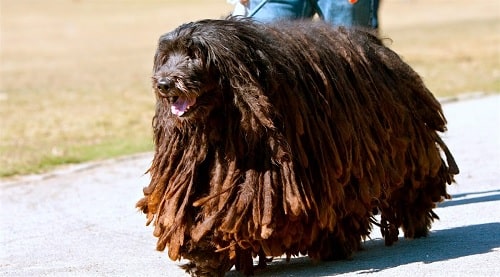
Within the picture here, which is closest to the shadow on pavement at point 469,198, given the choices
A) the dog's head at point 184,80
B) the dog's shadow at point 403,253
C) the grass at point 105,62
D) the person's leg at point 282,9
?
the dog's shadow at point 403,253

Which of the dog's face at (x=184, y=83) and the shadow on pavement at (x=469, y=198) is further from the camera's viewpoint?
the shadow on pavement at (x=469, y=198)

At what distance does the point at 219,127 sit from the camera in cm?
673

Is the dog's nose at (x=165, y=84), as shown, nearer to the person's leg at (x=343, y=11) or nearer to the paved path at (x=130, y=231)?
the paved path at (x=130, y=231)

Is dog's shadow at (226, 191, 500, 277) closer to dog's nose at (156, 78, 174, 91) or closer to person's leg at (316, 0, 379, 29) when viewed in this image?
dog's nose at (156, 78, 174, 91)

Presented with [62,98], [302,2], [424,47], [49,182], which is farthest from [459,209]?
[424,47]

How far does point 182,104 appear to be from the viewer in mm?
6551

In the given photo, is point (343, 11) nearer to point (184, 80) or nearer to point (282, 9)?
point (282, 9)

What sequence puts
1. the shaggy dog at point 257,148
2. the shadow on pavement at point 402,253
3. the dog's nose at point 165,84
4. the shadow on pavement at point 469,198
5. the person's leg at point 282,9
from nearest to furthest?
the dog's nose at point 165,84
the shaggy dog at point 257,148
the shadow on pavement at point 402,253
the person's leg at point 282,9
the shadow on pavement at point 469,198

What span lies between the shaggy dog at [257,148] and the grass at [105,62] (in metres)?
6.23

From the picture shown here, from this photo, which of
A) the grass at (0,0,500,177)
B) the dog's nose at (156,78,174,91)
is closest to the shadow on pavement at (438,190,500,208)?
the dog's nose at (156,78,174,91)

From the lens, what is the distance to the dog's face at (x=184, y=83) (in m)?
6.49

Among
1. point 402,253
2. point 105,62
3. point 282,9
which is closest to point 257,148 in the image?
point 402,253

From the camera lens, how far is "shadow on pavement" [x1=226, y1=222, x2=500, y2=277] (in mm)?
7109

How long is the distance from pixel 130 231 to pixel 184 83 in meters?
2.91
